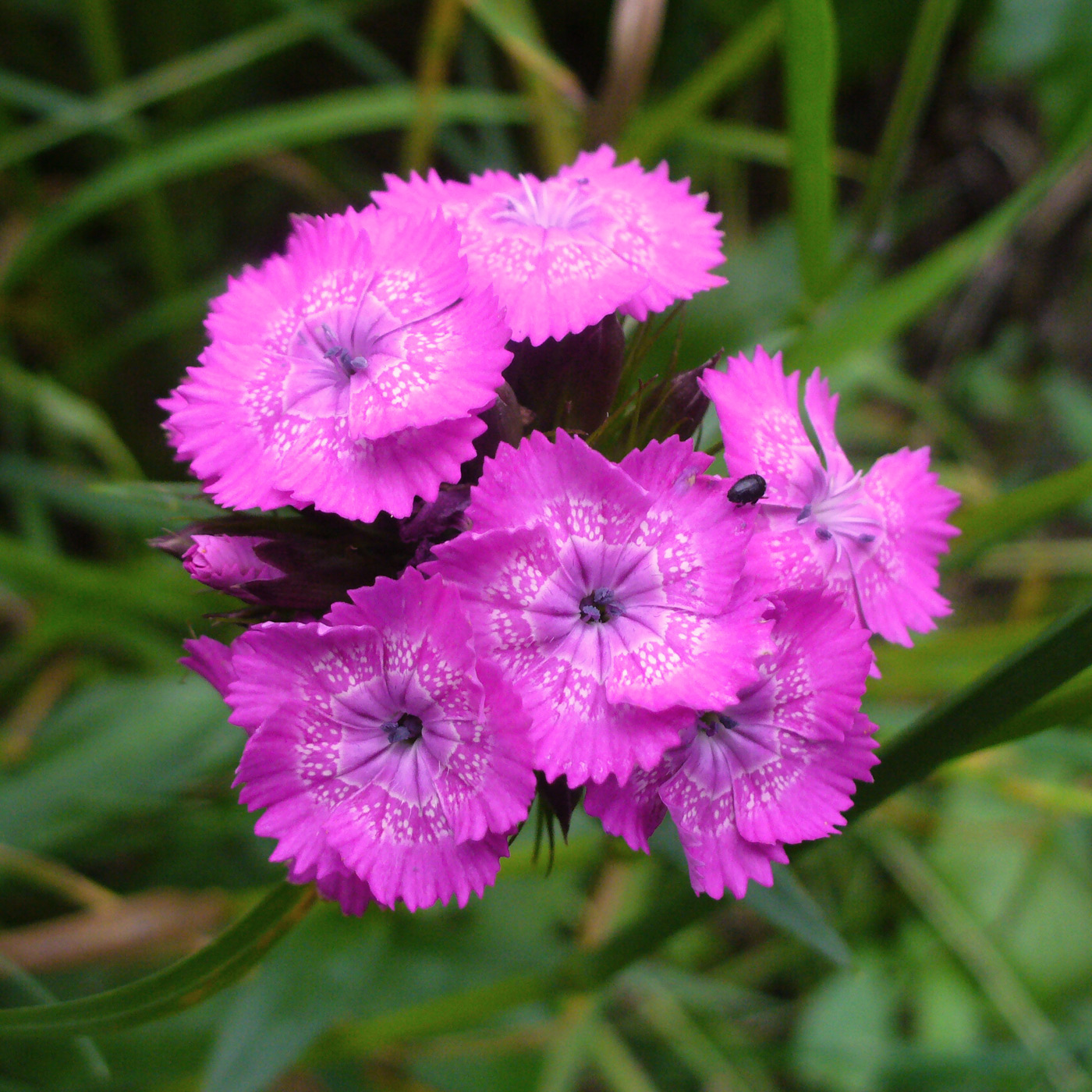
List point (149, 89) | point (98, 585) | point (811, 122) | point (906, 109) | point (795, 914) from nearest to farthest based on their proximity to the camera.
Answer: point (795, 914), point (811, 122), point (906, 109), point (98, 585), point (149, 89)

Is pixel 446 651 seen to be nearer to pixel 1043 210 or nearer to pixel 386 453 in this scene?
pixel 386 453

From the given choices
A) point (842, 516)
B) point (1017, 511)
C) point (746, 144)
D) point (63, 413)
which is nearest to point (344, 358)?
point (842, 516)

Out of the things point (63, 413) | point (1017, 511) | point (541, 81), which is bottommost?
point (1017, 511)

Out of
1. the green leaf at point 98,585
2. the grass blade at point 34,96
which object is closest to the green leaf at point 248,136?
the grass blade at point 34,96

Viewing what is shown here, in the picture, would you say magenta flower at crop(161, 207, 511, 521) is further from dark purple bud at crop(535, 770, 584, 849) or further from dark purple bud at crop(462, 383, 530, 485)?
dark purple bud at crop(535, 770, 584, 849)

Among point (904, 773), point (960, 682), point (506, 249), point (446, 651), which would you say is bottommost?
point (904, 773)

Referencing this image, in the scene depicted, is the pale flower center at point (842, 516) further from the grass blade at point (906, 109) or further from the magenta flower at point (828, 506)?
the grass blade at point (906, 109)

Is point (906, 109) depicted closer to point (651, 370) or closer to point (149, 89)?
point (651, 370)

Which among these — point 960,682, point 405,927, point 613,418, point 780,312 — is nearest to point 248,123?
point 780,312
